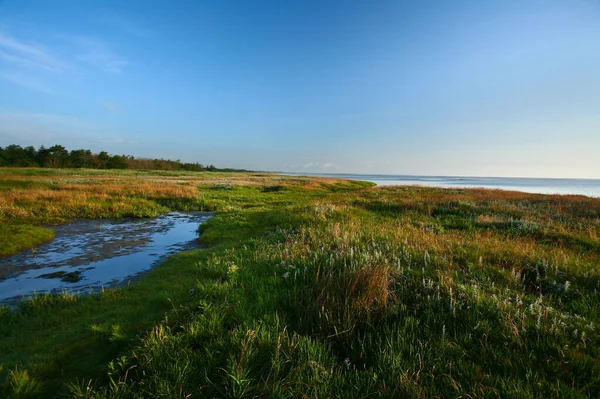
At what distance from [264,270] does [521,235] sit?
10.6 metres

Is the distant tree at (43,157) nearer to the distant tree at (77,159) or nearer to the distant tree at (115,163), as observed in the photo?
the distant tree at (77,159)

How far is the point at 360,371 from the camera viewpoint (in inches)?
122

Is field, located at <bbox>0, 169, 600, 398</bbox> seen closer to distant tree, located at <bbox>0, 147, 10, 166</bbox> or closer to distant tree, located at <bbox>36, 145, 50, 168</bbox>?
distant tree, located at <bbox>0, 147, 10, 166</bbox>

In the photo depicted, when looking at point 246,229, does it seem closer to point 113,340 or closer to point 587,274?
point 113,340

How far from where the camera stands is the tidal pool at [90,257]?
8266mm

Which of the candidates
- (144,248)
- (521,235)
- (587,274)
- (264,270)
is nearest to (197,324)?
(264,270)

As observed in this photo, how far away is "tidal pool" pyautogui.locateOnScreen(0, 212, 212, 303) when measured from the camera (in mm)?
8266

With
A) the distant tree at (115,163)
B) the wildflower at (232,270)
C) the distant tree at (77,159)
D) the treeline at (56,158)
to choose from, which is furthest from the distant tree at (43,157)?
the wildflower at (232,270)

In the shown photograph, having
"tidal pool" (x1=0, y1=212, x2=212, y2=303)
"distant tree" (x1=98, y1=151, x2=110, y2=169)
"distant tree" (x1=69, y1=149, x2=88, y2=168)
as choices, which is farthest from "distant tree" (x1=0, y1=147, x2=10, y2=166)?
"tidal pool" (x1=0, y1=212, x2=212, y2=303)

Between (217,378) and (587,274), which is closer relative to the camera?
(217,378)

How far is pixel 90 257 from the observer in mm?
10836

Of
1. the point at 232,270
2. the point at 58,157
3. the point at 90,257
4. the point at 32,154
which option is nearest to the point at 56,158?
the point at 58,157

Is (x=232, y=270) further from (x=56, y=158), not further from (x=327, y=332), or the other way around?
(x=56, y=158)

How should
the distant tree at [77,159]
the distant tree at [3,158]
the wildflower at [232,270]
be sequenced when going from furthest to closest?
the distant tree at [77,159] → the distant tree at [3,158] → the wildflower at [232,270]
